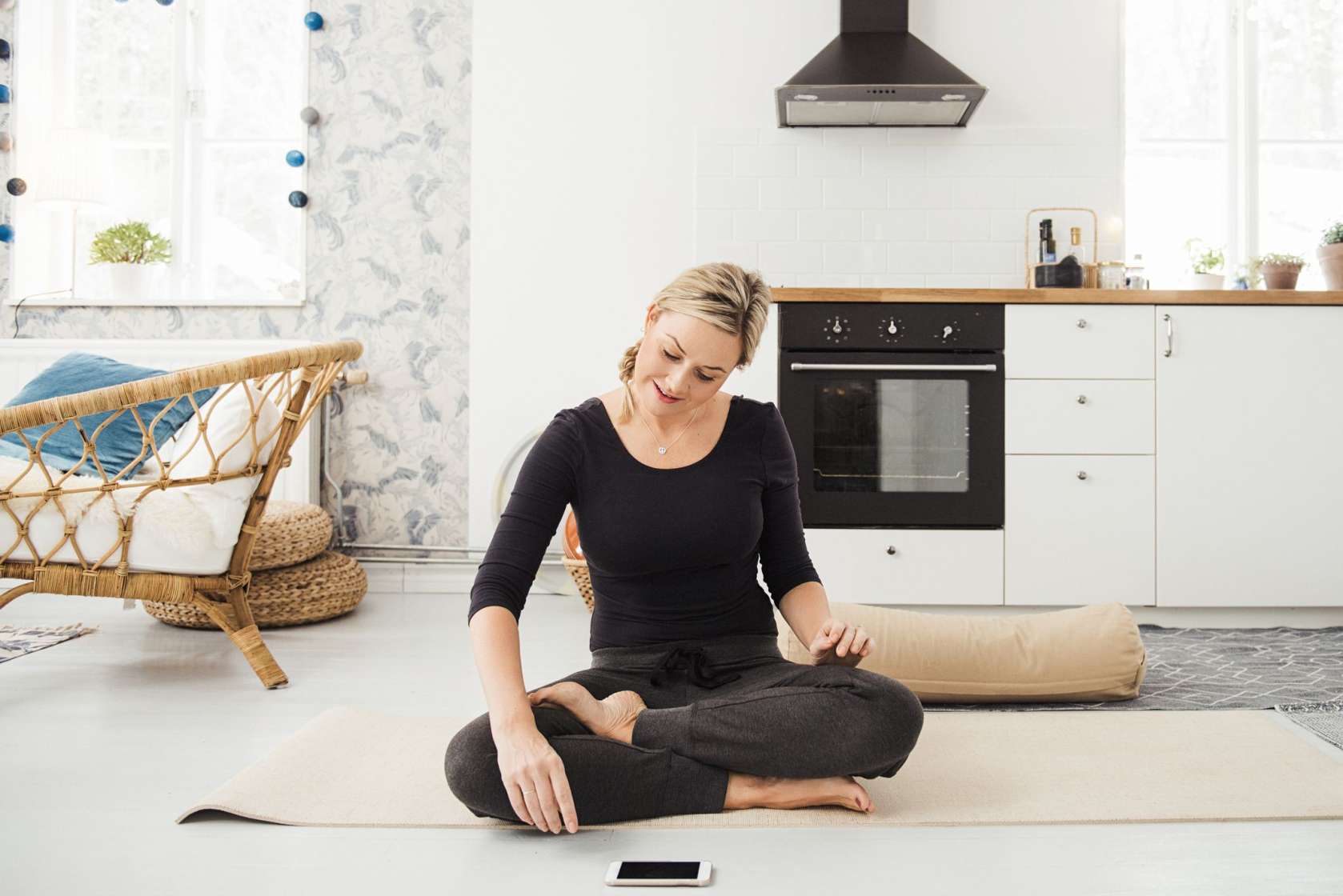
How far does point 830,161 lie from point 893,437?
116 cm

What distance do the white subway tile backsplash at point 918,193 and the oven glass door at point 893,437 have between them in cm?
80

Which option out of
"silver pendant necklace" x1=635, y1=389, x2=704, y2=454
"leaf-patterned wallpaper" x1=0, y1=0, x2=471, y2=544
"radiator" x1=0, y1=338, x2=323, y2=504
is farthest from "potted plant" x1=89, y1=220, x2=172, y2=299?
"silver pendant necklace" x1=635, y1=389, x2=704, y2=454

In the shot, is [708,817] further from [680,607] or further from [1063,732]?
[1063,732]

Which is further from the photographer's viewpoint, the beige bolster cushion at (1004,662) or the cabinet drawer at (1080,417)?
the cabinet drawer at (1080,417)

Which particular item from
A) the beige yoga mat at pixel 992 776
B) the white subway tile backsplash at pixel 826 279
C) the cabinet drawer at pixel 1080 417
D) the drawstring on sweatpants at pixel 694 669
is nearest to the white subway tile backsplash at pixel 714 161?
the white subway tile backsplash at pixel 826 279

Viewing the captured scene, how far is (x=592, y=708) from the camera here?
1.49 metres

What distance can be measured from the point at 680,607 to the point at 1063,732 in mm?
891

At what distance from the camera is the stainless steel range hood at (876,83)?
3354 millimetres

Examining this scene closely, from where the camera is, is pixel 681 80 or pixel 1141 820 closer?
pixel 1141 820

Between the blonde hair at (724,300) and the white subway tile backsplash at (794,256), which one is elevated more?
the white subway tile backsplash at (794,256)

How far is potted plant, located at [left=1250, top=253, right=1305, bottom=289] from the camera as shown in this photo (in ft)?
11.4

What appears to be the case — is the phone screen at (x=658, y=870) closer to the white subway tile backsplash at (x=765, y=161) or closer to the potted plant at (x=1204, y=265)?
the white subway tile backsplash at (x=765, y=161)

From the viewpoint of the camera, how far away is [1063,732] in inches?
79.5

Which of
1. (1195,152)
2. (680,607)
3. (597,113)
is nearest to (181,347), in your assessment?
(597,113)
